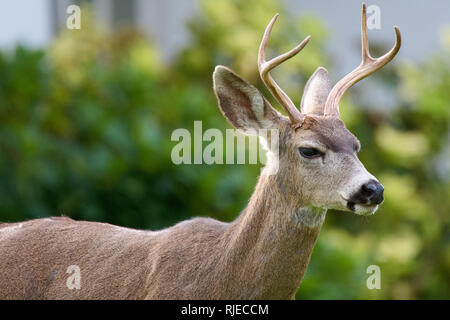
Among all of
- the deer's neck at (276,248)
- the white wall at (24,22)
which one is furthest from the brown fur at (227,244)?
the white wall at (24,22)

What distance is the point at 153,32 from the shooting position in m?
14.9

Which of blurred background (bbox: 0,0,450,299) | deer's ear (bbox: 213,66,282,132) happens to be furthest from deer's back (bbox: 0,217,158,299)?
blurred background (bbox: 0,0,450,299)

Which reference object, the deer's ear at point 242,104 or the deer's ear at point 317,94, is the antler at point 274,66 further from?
the deer's ear at point 317,94

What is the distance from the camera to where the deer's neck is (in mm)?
3508

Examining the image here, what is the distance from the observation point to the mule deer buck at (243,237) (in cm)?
352

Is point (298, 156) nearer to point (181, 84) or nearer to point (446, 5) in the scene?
point (181, 84)

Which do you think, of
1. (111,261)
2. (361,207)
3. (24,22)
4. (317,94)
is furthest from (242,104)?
(24,22)

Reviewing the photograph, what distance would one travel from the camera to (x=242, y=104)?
3.73 meters

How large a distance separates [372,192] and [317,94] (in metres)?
0.85

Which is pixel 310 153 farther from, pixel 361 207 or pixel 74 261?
pixel 74 261

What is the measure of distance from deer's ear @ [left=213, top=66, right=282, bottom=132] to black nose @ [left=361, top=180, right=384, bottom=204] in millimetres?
601

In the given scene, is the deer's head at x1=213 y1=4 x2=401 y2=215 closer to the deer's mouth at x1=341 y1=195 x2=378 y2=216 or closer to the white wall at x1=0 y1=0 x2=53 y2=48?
the deer's mouth at x1=341 y1=195 x2=378 y2=216

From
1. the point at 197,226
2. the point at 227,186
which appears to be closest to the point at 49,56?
the point at 227,186

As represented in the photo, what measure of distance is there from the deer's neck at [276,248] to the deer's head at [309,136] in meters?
0.07
